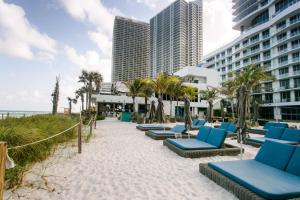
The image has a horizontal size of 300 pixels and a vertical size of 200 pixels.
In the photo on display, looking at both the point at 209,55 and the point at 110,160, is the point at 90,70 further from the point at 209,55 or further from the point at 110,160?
the point at 209,55

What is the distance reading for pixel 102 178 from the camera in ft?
14.8

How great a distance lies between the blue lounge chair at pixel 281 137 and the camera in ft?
25.6

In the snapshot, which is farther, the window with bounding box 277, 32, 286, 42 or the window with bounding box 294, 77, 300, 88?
the window with bounding box 277, 32, 286, 42

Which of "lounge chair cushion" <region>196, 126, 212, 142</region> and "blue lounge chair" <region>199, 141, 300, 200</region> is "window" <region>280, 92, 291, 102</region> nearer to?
"lounge chair cushion" <region>196, 126, 212, 142</region>

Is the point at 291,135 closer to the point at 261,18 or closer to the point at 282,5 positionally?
the point at 282,5

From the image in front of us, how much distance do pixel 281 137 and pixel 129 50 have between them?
120 metres

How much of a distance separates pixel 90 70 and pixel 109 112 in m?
10.5

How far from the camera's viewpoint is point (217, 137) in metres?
7.02

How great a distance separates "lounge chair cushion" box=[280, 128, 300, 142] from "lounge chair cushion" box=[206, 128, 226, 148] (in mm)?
3333

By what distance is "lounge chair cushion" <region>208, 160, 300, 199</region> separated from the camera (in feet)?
9.62

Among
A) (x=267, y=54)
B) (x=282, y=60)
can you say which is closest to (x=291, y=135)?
(x=282, y=60)

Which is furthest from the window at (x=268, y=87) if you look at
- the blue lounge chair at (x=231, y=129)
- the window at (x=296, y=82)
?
the blue lounge chair at (x=231, y=129)

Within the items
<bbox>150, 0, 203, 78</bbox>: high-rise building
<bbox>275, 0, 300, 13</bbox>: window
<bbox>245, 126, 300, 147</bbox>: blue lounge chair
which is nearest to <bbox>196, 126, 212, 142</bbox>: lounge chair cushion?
<bbox>245, 126, 300, 147</bbox>: blue lounge chair

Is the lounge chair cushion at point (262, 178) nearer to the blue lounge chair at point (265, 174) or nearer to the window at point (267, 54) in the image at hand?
the blue lounge chair at point (265, 174)
